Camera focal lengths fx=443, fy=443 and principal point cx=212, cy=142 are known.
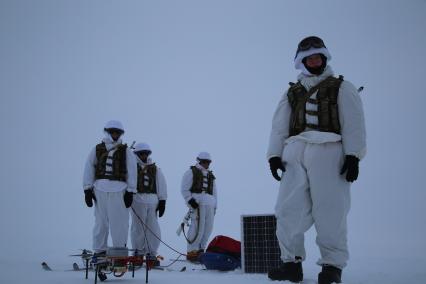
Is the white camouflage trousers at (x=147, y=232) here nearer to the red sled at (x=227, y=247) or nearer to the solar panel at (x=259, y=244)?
the red sled at (x=227, y=247)

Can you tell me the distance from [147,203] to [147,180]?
0.50 m

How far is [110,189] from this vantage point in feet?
20.9

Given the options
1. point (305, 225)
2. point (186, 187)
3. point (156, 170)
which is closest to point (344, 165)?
point (305, 225)

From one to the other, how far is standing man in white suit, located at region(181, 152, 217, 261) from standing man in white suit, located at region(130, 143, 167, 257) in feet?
3.44

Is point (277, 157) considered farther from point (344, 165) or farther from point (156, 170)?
point (156, 170)

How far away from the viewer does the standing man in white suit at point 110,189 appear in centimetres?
636

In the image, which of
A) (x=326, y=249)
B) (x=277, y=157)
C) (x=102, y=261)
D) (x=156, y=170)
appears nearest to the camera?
(x=326, y=249)

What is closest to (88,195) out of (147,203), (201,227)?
(147,203)

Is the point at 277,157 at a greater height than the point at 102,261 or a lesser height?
greater

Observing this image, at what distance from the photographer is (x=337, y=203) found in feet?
13.2

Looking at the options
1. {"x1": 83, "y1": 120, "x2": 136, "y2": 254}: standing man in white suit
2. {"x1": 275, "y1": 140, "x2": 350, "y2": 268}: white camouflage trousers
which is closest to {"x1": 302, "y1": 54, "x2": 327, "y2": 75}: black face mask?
{"x1": 275, "y1": 140, "x2": 350, "y2": 268}: white camouflage trousers

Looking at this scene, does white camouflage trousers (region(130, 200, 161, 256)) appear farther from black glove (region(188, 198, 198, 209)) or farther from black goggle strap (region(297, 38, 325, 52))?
black goggle strap (region(297, 38, 325, 52))

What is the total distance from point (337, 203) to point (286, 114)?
1.09 m

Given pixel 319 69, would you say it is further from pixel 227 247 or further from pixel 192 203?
pixel 192 203
